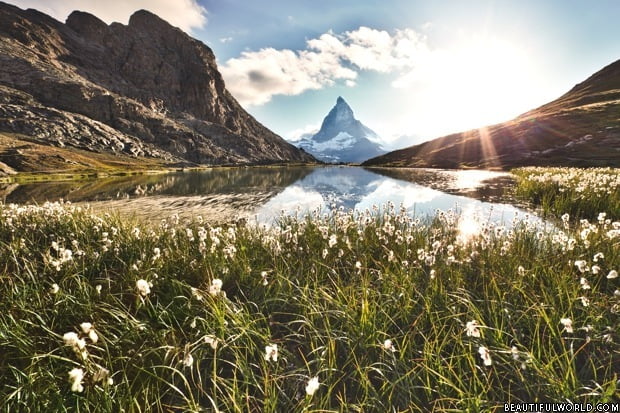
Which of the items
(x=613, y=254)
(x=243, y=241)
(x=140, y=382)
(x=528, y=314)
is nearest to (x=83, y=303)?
(x=140, y=382)

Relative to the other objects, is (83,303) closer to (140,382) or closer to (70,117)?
(140,382)

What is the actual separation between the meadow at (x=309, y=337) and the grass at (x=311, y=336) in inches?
1.1

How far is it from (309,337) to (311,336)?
1.14 feet

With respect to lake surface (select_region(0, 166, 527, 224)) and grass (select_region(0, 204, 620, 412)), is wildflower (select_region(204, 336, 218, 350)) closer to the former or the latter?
grass (select_region(0, 204, 620, 412))

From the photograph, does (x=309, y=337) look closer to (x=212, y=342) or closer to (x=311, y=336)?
(x=311, y=336)

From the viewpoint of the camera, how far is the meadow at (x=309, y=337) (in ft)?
10.5

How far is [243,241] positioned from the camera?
8125 millimetres

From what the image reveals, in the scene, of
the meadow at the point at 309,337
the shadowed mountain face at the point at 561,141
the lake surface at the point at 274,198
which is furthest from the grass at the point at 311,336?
the shadowed mountain face at the point at 561,141

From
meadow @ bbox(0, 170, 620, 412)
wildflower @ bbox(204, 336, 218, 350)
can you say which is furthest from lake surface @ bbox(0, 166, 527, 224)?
wildflower @ bbox(204, 336, 218, 350)

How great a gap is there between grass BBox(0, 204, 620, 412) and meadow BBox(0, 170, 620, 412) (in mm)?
29

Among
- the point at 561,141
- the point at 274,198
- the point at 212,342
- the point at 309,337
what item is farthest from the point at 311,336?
the point at 561,141

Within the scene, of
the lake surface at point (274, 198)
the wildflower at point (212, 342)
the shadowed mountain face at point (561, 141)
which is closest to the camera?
the wildflower at point (212, 342)

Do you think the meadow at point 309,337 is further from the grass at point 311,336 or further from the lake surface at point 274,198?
the lake surface at point 274,198

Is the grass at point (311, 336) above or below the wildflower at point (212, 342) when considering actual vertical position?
below
